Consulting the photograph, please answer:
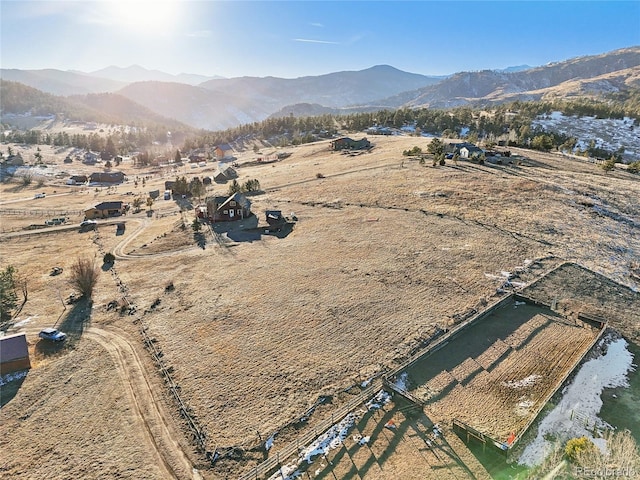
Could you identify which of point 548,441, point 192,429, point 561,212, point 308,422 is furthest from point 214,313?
point 561,212

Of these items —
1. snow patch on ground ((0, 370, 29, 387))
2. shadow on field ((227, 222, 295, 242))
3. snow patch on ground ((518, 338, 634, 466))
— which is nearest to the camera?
snow patch on ground ((518, 338, 634, 466))

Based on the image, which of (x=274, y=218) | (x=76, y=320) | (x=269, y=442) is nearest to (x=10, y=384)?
(x=76, y=320)

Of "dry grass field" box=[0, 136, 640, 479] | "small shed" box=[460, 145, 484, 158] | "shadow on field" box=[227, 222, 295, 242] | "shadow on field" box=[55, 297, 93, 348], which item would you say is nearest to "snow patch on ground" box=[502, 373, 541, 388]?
"dry grass field" box=[0, 136, 640, 479]

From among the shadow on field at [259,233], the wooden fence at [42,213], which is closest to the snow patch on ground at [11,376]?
the shadow on field at [259,233]

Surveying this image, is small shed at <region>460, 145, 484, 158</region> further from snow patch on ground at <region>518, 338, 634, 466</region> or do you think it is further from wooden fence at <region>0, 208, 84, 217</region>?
wooden fence at <region>0, 208, 84, 217</region>

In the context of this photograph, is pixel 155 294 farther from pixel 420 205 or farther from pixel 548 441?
pixel 420 205

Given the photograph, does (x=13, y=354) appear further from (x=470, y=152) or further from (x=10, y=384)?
(x=470, y=152)

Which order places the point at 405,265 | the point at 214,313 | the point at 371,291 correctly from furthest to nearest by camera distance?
1. the point at 405,265
2. the point at 371,291
3. the point at 214,313

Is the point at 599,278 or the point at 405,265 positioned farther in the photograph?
the point at 405,265
